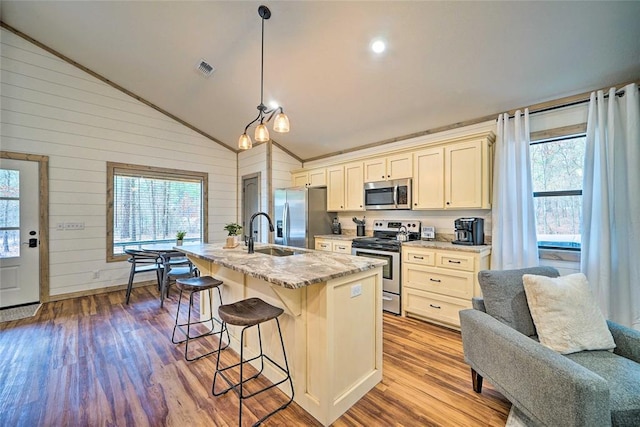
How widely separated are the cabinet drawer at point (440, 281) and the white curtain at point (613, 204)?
3.47 ft

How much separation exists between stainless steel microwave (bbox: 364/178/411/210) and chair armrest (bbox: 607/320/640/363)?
2305mm

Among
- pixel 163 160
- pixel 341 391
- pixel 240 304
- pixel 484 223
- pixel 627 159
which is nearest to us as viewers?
pixel 341 391

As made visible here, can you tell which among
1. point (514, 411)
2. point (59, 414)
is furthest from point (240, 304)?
point (514, 411)

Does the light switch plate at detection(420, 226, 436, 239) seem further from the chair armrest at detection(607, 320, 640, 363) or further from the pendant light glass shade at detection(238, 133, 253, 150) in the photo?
the pendant light glass shade at detection(238, 133, 253, 150)

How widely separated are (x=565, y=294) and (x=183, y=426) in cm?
255

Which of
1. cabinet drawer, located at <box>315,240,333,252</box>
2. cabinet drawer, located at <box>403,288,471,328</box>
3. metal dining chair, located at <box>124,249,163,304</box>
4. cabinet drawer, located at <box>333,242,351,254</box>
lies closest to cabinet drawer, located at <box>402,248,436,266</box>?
cabinet drawer, located at <box>403,288,471,328</box>

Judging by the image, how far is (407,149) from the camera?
145 inches

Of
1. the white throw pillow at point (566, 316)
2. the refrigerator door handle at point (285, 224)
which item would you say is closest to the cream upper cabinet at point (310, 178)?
the refrigerator door handle at point (285, 224)

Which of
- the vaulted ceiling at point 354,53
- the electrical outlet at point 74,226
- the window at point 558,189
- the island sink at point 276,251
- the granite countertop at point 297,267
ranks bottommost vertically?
the island sink at point 276,251

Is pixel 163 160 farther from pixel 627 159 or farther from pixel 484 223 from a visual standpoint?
pixel 627 159

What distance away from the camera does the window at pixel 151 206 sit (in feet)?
14.9

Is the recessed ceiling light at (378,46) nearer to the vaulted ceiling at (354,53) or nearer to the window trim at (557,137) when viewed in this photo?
the vaulted ceiling at (354,53)

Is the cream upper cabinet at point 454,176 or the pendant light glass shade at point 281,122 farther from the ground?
the pendant light glass shade at point 281,122

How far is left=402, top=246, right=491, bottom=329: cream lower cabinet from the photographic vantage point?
2891 millimetres
